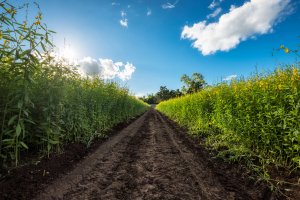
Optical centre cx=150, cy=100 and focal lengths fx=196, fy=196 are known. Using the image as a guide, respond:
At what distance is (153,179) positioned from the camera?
3.86 metres

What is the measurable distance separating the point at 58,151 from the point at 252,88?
5.32m

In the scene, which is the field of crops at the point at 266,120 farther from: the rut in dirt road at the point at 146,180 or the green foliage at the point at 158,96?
the green foliage at the point at 158,96

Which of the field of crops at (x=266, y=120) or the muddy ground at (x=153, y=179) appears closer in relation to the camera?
the muddy ground at (x=153, y=179)

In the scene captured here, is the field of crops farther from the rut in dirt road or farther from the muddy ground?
the rut in dirt road

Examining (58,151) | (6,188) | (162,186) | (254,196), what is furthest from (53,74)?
(254,196)

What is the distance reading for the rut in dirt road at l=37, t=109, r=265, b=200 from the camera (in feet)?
10.6

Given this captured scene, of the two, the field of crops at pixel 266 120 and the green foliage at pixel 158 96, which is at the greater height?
the green foliage at pixel 158 96

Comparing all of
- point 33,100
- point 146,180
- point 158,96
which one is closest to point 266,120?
point 146,180

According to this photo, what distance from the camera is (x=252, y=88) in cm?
527

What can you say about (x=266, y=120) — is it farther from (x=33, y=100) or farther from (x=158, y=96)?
(x=158, y=96)

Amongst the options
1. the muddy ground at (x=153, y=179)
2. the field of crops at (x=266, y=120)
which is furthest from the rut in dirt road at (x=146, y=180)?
the field of crops at (x=266, y=120)

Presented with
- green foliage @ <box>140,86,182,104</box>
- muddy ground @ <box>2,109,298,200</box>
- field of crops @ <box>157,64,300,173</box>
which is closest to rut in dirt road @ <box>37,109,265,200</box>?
muddy ground @ <box>2,109,298,200</box>

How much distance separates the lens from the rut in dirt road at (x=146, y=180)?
3.23 meters

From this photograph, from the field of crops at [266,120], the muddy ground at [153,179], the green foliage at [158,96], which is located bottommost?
the muddy ground at [153,179]
